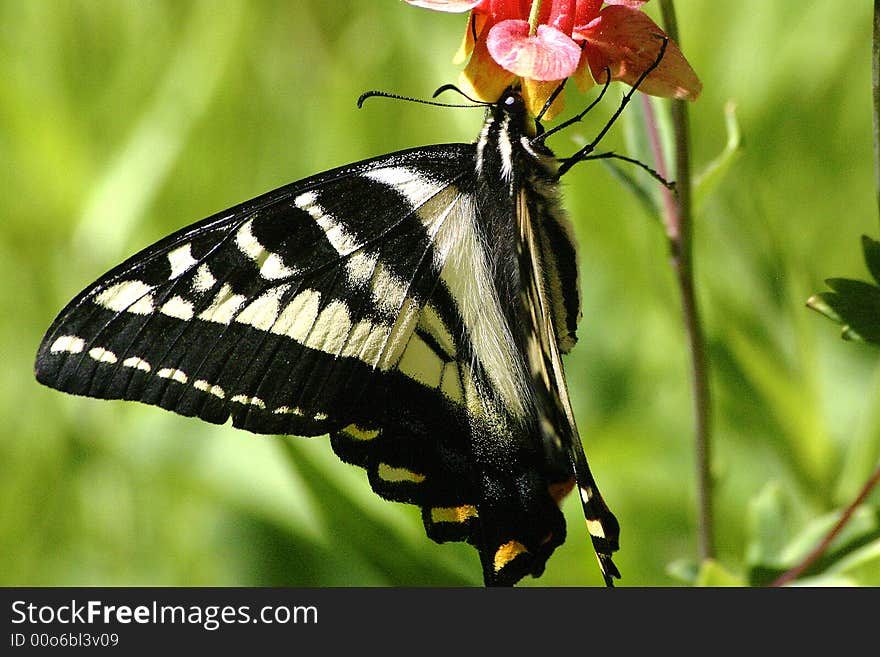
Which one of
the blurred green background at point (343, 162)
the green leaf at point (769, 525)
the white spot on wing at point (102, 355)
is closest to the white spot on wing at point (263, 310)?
the white spot on wing at point (102, 355)

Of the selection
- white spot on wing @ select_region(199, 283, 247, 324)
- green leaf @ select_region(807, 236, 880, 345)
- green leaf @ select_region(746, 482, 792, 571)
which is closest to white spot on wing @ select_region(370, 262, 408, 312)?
white spot on wing @ select_region(199, 283, 247, 324)

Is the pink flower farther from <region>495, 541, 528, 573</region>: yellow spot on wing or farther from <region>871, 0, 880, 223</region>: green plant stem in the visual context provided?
<region>495, 541, 528, 573</region>: yellow spot on wing

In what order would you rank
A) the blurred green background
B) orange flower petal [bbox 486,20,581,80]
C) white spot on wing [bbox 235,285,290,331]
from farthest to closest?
the blurred green background
white spot on wing [bbox 235,285,290,331]
orange flower petal [bbox 486,20,581,80]

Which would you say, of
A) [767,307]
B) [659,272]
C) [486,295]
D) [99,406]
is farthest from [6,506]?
[767,307]

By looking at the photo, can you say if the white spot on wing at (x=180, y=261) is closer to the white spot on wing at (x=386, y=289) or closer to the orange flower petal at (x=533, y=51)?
the white spot on wing at (x=386, y=289)

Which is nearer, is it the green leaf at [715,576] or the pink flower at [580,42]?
the pink flower at [580,42]

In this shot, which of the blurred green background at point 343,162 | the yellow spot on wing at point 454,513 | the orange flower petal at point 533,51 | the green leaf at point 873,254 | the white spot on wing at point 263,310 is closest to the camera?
the orange flower petal at point 533,51

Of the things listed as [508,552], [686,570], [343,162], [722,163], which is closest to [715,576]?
[686,570]

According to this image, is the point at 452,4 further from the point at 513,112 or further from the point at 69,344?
the point at 69,344
